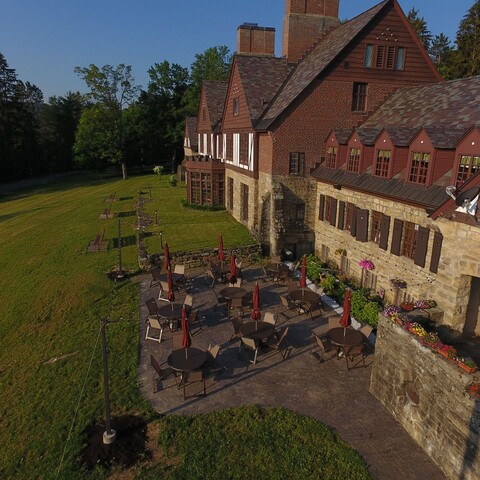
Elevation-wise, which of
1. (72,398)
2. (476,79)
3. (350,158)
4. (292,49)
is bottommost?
(72,398)

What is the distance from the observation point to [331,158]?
814 inches

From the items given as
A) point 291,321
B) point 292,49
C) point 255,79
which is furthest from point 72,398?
point 292,49

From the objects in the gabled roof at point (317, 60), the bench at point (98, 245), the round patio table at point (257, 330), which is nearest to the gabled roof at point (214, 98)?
the gabled roof at point (317, 60)

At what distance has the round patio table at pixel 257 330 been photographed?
12623mm

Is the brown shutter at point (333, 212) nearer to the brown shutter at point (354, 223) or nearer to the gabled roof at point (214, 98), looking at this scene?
the brown shutter at point (354, 223)

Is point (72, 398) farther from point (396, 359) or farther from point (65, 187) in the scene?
point (65, 187)

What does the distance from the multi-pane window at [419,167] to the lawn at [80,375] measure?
9528mm

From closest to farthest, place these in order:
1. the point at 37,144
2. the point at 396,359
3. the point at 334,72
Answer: the point at 396,359, the point at 334,72, the point at 37,144

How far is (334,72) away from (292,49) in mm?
8169

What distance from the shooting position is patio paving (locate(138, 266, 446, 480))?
29.1 ft

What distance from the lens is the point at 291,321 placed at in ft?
49.7

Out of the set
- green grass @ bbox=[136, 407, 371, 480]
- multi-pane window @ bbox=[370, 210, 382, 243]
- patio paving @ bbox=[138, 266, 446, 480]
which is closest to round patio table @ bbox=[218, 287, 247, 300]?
patio paving @ bbox=[138, 266, 446, 480]

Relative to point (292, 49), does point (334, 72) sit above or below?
below

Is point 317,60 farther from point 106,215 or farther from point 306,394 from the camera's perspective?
point 106,215
